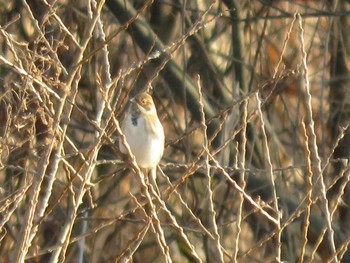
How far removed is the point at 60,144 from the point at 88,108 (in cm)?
374

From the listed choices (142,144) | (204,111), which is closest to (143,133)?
(142,144)

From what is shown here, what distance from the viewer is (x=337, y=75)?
23.1ft

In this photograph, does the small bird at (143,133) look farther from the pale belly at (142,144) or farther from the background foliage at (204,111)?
the background foliage at (204,111)

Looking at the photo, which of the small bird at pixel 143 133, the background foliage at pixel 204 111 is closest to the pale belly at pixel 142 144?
the small bird at pixel 143 133

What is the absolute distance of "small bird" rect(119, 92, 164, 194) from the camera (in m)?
4.24

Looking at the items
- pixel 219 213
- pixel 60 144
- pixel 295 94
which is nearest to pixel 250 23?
→ pixel 295 94

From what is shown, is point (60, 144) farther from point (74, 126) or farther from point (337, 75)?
point (337, 75)

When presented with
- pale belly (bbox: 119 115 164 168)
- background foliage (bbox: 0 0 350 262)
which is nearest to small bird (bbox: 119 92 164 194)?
pale belly (bbox: 119 115 164 168)

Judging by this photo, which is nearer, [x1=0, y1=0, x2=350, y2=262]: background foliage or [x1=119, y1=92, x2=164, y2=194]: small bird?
[x1=119, y1=92, x2=164, y2=194]: small bird

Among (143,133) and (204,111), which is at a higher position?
(143,133)

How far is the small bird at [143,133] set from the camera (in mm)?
4242

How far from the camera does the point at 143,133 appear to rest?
426 cm

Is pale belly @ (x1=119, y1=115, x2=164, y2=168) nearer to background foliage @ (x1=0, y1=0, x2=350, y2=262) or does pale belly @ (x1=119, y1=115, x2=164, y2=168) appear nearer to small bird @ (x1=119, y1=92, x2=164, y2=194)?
small bird @ (x1=119, y1=92, x2=164, y2=194)

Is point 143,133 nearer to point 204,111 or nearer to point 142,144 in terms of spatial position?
point 142,144
